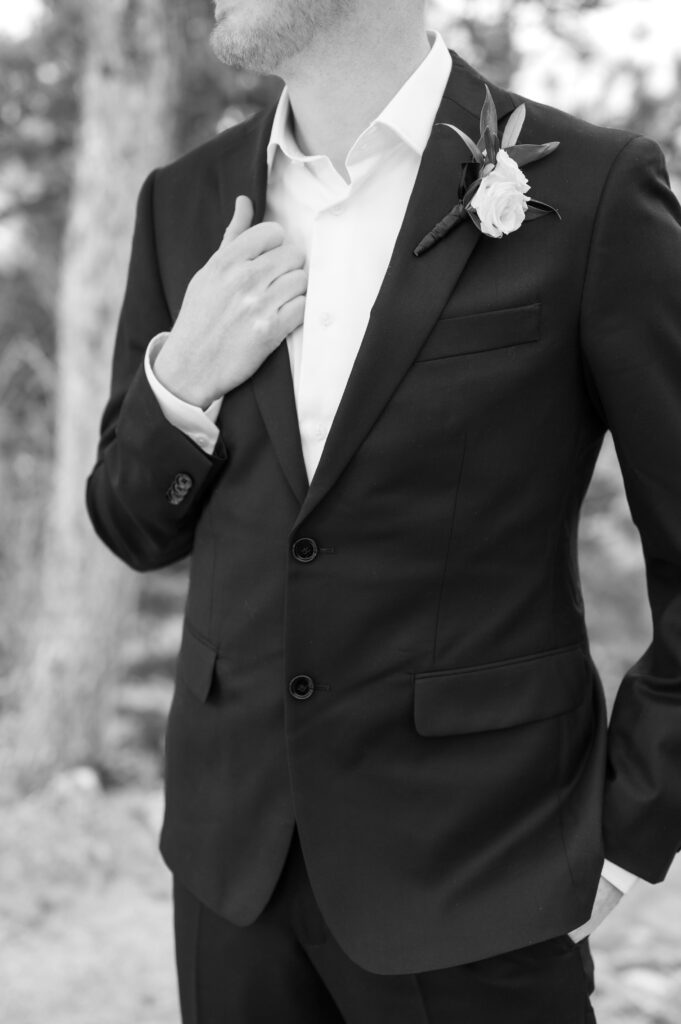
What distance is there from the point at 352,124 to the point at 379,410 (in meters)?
0.50

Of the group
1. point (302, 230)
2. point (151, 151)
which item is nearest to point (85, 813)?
point (151, 151)

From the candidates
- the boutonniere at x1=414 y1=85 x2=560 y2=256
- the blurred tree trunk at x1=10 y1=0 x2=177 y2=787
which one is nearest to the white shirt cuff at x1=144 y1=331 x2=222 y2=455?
the boutonniere at x1=414 y1=85 x2=560 y2=256

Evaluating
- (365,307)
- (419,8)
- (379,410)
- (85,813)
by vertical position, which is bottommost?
(85,813)

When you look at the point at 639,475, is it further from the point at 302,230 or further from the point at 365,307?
the point at 302,230

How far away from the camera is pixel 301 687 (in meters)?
1.56

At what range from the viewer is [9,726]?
4977 millimetres

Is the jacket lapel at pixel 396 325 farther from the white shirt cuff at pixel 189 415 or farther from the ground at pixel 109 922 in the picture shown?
the ground at pixel 109 922

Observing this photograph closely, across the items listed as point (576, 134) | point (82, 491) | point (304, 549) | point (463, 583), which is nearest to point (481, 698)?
point (463, 583)

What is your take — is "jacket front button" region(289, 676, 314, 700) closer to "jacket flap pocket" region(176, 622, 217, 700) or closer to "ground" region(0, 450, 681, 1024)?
"jacket flap pocket" region(176, 622, 217, 700)

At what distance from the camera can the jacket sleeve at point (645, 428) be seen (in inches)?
58.0

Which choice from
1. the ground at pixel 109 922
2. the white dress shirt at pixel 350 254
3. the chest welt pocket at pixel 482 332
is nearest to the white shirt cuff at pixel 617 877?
the white dress shirt at pixel 350 254

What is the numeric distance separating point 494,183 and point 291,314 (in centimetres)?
36

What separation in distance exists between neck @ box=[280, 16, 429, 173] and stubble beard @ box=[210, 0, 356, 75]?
0.07 ft

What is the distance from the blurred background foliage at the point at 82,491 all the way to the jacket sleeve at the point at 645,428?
2003mm
